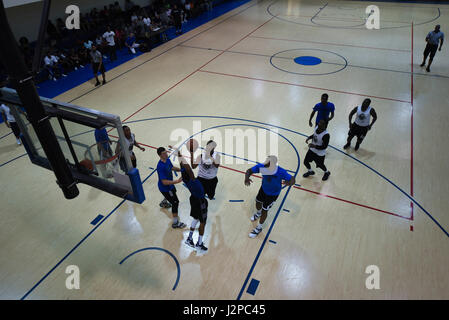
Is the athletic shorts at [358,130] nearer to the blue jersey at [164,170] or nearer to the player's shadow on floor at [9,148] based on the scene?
the blue jersey at [164,170]

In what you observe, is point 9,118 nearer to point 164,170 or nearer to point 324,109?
point 164,170

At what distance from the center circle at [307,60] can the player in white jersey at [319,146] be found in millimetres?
7644

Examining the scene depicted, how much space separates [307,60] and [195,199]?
10611mm

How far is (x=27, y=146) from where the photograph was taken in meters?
4.88

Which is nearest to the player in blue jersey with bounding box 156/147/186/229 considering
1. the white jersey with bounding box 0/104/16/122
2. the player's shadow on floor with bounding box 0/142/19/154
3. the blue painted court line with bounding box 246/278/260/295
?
the blue painted court line with bounding box 246/278/260/295

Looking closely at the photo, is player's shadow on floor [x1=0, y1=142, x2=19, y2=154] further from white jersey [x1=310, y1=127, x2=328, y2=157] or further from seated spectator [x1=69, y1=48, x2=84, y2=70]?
white jersey [x1=310, y1=127, x2=328, y2=157]

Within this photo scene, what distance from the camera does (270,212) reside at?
6.00 m

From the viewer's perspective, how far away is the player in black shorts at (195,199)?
452cm

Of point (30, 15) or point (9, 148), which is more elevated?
point (30, 15)

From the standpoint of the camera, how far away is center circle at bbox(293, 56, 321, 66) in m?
12.7

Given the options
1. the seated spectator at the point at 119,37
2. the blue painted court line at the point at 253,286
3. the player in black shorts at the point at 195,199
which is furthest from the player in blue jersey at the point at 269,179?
the seated spectator at the point at 119,37

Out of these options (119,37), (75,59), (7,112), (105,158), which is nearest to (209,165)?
(105,158)

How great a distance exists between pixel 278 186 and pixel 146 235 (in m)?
2.72

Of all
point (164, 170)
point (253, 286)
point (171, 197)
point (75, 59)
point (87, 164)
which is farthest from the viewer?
point (75, 59)
